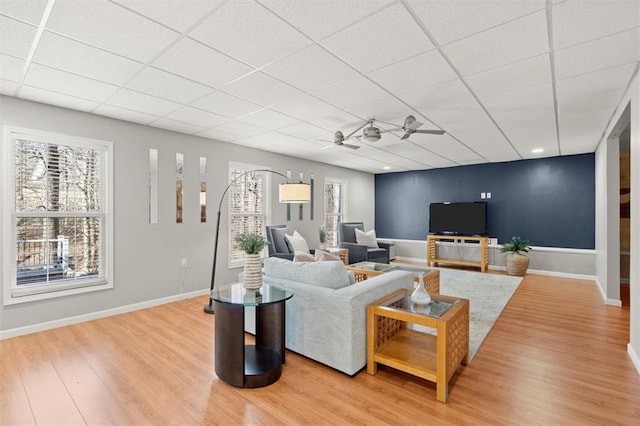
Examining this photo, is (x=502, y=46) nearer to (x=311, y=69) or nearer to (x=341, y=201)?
(x=311, y=69)

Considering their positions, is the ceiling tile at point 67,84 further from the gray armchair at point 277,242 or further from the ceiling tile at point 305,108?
the gray armchair at point 277,242

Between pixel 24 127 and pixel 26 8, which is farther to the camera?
pixel 24 127

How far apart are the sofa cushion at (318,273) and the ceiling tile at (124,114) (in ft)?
8.45

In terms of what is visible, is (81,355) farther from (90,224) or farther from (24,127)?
(24,127)

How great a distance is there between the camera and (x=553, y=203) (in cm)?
655

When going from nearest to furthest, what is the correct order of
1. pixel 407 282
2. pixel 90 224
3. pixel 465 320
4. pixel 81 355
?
pixel 465 320 < pixel 81 355 < pixel 407 282 < pixel 90 224

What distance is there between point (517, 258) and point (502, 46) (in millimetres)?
5161

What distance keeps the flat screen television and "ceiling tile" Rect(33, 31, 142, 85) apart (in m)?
6.95

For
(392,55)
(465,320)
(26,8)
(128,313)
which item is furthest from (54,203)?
(465,320)

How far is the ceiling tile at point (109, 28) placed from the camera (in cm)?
186

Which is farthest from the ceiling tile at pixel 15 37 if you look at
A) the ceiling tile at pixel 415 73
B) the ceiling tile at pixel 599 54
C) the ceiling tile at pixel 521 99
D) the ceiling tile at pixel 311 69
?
the ceiling tile at pixel 521 99

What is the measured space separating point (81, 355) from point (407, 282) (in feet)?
10.1

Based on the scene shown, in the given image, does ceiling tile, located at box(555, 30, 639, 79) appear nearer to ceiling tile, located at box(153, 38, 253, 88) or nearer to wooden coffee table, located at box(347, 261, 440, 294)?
ceiling tile, located at box(153, 38, 253, 88)

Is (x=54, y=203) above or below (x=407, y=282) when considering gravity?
above
